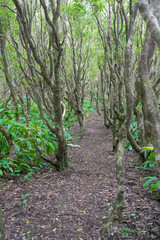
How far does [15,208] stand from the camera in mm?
3260

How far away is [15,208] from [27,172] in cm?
143

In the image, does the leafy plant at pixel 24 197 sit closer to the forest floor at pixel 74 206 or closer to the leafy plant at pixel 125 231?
the forest floor at pixel 74 206

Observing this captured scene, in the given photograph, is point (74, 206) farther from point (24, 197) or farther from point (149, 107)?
point (149, 107)

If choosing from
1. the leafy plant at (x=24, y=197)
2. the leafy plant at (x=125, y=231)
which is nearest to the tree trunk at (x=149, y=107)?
the leafy plant at (x=125, y=231)

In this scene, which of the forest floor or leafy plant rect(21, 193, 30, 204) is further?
leafy plant rect(21, 193, 30, 204)

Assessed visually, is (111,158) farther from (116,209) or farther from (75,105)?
(75,105)

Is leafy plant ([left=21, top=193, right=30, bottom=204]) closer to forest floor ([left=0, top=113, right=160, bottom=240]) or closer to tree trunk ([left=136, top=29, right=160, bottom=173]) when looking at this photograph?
forest floor ([left=0, top=113, right=160, bottom=240])

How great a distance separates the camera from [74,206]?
3535 mm

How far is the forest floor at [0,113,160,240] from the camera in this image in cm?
269

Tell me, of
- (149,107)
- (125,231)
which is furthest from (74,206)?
(149,107)

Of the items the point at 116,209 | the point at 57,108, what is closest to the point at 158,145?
the point at 116,209

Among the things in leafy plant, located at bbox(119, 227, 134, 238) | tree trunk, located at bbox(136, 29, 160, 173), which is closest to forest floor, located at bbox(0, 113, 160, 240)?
leafy plant, located at bbox(119, 227, 134, 238)

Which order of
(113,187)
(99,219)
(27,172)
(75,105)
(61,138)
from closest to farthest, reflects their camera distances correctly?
1. (99,219)
2. (113,187)
3. (27,172)
4. (61,138)
5. (75,105)

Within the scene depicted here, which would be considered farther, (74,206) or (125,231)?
(74,206)
